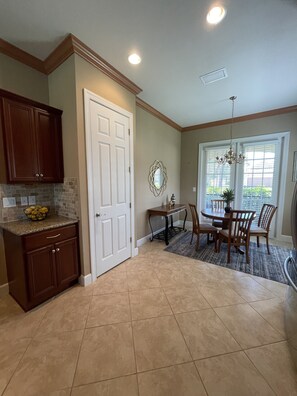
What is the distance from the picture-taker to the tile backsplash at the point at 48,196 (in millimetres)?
2020

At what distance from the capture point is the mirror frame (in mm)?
3861

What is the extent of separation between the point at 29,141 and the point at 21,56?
108cm

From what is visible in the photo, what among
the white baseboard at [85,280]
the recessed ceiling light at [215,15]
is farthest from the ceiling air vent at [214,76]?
the white baseboard at [85,280]

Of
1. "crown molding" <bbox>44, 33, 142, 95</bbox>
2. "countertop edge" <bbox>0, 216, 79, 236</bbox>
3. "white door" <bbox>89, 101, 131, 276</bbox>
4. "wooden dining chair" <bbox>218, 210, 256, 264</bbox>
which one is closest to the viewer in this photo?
"countertop edge" <bbox>0, 216, 79, 236</bbox>

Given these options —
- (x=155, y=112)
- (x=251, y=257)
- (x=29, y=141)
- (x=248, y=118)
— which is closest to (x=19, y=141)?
(x=29, y=141)

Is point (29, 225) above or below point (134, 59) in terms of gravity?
below

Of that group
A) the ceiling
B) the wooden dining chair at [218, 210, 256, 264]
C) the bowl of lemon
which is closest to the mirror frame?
the ceiling

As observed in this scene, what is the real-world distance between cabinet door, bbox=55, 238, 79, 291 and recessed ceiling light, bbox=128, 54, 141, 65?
2.46 metres

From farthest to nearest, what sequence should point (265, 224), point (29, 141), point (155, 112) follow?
point (155, 112)
point (265, 224)
point (29, 141)

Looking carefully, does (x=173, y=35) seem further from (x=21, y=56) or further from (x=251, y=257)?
(x=251, y=257)

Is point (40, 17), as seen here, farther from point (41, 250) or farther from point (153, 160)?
point (153, 160)

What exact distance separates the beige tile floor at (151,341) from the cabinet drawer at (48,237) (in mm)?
711

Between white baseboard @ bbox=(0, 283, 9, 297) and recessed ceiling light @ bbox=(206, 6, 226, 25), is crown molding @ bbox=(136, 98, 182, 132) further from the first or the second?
white baseboard @ bbox=(0, 283, 9, 297)

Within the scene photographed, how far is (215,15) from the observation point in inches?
63.2
